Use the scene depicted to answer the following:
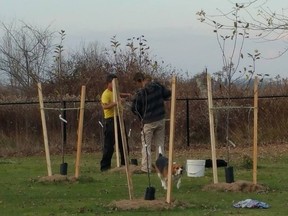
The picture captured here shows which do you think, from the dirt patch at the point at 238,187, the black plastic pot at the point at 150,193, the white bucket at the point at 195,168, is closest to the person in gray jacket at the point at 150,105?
the white bucket at the point at 195,168

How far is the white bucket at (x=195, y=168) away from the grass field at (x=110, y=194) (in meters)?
0.18

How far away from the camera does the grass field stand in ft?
33.0

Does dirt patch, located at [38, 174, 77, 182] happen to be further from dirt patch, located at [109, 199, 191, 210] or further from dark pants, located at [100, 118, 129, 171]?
dirt patch, located at [109, 199, 191, 210]

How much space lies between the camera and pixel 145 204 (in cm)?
1006

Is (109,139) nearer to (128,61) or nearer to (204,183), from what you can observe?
(204,183)

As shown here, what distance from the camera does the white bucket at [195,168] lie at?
14.4m

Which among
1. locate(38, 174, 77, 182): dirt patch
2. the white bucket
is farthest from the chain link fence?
locate(38, 174, 77, 182): dirt patch

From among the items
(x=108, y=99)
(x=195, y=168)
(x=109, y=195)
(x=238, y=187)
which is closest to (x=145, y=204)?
(x=109, y=195)

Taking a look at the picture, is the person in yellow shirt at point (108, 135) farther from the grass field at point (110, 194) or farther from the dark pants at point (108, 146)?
the grass field at point (110, 194)

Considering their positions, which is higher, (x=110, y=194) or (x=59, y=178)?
(x=59, y=178)

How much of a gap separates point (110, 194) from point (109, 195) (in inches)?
4.9

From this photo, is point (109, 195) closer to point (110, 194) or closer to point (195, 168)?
point (110, 194)

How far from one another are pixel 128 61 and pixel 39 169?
13567 mm

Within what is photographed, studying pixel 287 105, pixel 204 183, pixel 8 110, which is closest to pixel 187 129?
pixel 287 105
